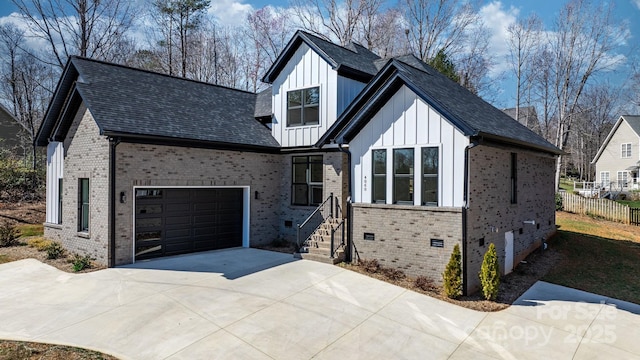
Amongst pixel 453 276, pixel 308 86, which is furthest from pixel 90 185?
pixel 453 276

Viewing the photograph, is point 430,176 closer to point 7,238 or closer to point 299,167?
point 299,167

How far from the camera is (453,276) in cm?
899

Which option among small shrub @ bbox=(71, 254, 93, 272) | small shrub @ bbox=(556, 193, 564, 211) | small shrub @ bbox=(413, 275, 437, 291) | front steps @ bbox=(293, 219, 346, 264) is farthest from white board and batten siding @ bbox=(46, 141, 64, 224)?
small shrub @ bbox=(556, 193, 564, 211)

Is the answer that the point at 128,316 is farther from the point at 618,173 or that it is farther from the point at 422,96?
the point at 618,173

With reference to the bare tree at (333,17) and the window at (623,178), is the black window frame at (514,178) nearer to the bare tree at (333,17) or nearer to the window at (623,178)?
the bare tree at (333,17)

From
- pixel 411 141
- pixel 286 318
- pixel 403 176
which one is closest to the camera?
pixel 286 318

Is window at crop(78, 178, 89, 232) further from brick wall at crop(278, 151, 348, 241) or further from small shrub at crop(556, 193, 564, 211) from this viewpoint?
small shrub at crop(556, 193, 564, 211)

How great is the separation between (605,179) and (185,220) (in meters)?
45.0

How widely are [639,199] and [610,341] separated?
31347mm

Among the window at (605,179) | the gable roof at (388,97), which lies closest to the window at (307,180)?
the gable roof at (388,97)

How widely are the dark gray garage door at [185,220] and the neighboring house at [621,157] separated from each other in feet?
127

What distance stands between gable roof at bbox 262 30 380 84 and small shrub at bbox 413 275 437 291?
8.35m

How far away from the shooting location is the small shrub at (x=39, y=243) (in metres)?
13.1

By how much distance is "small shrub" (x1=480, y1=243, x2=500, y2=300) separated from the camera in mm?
8938
